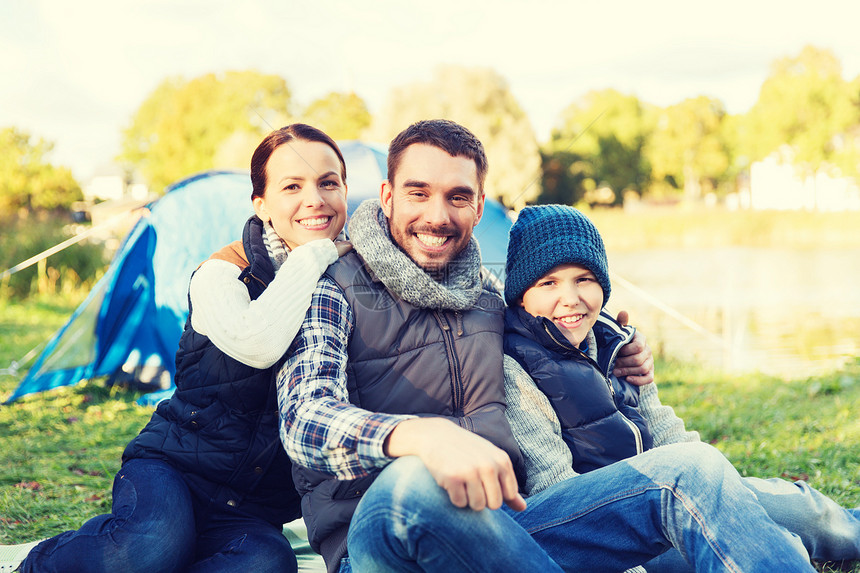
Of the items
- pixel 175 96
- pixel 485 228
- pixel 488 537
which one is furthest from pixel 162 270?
pixel 175 96

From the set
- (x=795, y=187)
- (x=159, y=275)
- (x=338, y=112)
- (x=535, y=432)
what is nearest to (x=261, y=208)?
(x=535, y=432)

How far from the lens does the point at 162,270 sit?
16.5 ft

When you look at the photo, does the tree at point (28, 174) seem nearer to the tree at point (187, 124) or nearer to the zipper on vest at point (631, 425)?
the tree at point (187, 124)

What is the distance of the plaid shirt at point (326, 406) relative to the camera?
1.58m

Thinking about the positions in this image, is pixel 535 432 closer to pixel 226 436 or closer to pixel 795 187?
pixel 226 436

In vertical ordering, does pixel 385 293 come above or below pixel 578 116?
below

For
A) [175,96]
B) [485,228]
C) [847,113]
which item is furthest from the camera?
[175,96]

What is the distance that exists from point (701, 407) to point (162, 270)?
146 inches

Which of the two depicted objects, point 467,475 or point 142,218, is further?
point 142,218

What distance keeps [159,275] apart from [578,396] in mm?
3791

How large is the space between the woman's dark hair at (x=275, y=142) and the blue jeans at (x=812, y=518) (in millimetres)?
1865

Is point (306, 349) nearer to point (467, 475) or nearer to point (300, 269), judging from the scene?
point (300, 269)

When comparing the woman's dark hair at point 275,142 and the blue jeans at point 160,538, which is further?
the woman's dark hair at point 275,142

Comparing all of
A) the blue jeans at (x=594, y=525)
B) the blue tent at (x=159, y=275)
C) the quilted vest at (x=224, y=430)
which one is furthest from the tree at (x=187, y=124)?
the blue jeans at (x=594, y=525)
